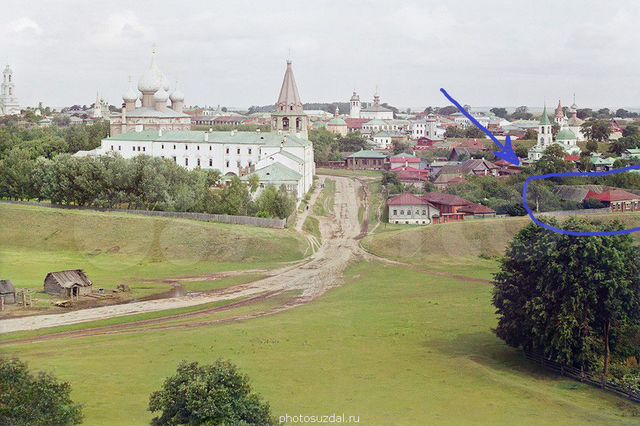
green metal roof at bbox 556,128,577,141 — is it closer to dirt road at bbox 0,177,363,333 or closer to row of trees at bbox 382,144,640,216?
row of trees at bbox 382,144,640,216

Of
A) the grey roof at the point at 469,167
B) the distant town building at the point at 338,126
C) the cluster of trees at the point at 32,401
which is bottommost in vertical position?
the cluster of trees at the point at 32,401

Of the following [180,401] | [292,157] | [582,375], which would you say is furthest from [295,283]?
[292,157]

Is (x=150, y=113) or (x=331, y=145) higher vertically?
(x=150, y=113)

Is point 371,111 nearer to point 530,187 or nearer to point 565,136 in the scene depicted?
point 565,136

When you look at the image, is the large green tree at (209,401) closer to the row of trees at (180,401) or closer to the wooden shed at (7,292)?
the row of trees at (180,401)

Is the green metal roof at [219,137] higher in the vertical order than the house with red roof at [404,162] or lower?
higher

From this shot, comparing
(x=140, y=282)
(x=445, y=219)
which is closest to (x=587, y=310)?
(x=140, y=282)

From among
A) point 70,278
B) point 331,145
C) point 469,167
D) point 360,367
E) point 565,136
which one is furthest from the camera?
point 331,145

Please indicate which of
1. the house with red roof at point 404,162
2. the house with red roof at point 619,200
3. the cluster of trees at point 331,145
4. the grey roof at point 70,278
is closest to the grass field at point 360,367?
the grey roof at point 70,278
